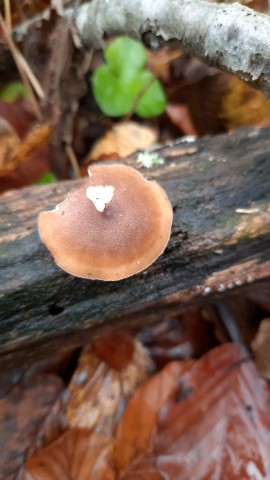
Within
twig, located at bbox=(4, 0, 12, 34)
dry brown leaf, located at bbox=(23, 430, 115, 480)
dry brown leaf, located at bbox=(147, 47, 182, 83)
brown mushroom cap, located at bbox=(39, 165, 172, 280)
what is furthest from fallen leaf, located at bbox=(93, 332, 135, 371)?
twig, located at bbox=(4, 0, 12, 34)

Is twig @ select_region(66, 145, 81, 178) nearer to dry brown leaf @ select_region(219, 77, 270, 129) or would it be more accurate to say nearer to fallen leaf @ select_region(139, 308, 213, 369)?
dry brown leaf @ select_region(219, 77, 270, 129)

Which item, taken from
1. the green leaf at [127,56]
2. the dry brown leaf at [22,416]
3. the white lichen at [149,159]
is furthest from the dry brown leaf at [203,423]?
the green leaf at [127,56]

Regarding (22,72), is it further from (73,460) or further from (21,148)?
(73,460)

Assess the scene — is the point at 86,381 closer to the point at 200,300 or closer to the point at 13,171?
the point at 200,300

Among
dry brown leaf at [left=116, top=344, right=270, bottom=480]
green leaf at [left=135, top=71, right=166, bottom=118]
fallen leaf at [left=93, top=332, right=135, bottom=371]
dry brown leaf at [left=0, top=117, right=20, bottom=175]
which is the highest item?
dry brown leaf at [left=0, top=117, right=20, bottom=175]

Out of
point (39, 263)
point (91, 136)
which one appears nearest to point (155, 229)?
point (39, 263)
